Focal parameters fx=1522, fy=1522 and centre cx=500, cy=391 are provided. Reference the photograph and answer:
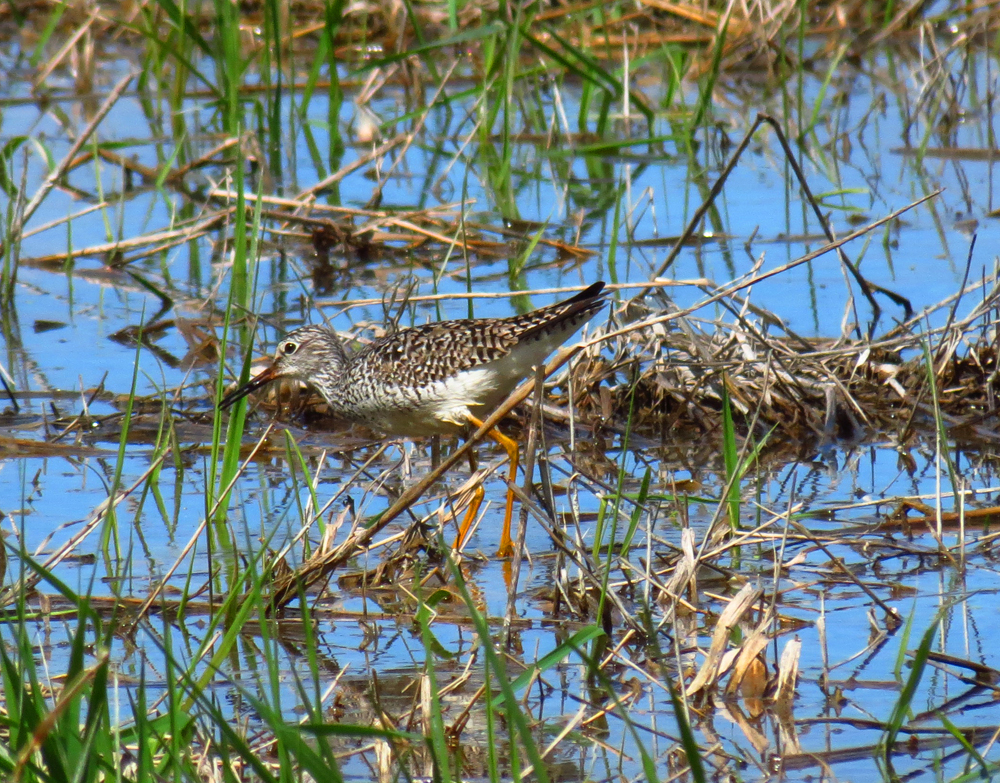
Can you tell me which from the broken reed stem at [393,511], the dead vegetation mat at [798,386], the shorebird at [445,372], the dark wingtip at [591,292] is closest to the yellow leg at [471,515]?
the shorebird at [445,372]

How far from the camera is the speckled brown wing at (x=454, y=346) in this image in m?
5.62

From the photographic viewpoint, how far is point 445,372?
18.9 ft

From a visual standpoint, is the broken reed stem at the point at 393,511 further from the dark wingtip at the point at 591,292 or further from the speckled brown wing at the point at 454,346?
the speckled brown wing at the point at 454,346

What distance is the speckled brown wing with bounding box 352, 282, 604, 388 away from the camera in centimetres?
562

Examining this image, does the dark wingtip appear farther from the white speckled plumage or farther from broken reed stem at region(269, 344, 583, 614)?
broken reed stem at region(269, 344, 583, 614)

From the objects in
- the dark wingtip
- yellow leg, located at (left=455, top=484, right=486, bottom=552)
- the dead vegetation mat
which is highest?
the dark wingtip

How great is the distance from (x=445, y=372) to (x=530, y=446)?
2.08m

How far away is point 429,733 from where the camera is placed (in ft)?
10.8

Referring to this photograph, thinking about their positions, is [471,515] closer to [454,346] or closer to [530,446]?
[454,346]

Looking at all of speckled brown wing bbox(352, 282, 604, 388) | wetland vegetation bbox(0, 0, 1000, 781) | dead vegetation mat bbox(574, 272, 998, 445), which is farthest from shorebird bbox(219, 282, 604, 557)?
dead vegetation mat bbox(574, 272, 998, 445)

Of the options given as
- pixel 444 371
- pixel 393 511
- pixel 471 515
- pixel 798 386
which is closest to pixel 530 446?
pixel 393 511

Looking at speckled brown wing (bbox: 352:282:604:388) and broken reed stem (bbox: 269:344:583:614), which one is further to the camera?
speckled brown wing (bbox: 352:282:604:388)

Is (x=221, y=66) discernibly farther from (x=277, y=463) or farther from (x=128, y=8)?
(x=128, y=8)

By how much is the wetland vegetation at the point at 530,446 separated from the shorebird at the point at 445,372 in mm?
186
